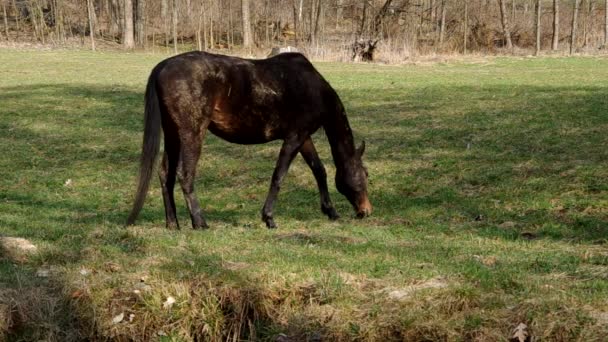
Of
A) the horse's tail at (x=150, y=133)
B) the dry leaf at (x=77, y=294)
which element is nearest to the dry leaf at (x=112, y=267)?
the dry leaf at (x=77, y=294)

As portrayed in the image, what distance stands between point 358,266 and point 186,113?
10.2 ft

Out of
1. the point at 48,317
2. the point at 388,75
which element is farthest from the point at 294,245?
the point at 388,75

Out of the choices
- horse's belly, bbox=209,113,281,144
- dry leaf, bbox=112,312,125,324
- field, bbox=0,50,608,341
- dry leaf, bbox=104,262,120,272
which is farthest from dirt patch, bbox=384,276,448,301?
horse's belly, bbox=209,113,281,144

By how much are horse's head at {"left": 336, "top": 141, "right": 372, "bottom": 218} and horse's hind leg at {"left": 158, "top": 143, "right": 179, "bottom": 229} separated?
2273mm

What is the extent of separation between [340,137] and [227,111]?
5.45 feet

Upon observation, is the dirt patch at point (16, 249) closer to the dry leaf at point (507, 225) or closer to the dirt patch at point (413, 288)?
the dirt patch at point (413, 288)

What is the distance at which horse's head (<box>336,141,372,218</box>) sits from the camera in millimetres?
9695

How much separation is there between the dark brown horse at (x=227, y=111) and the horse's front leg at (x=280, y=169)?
1 centimetres

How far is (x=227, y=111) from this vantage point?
8.77 m

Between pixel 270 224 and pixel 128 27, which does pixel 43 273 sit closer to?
→ pixel 270 224

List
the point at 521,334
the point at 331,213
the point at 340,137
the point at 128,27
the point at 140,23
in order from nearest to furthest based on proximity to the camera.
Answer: the point at 521,334 < the point at 340,137 < the point at 331,213 < the point at 128,27 < the point at 140,23

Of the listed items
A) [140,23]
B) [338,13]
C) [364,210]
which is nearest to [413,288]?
[364,210]

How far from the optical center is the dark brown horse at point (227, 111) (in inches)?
332

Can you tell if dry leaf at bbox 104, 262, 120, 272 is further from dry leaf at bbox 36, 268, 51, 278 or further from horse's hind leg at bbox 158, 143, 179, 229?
horse's hind leg at bbox 158, 143, 179, 229
